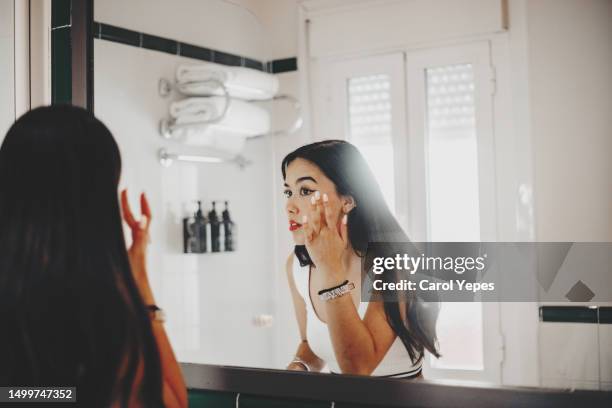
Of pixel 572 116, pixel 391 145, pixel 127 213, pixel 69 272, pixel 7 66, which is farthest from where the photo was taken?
pixel 7 66

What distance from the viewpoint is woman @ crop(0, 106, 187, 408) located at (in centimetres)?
78

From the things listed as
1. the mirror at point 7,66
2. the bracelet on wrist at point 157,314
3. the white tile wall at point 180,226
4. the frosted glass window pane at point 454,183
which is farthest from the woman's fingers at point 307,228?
the mirror at point 7,66

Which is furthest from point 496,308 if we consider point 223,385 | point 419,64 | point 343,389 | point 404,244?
point 223,385

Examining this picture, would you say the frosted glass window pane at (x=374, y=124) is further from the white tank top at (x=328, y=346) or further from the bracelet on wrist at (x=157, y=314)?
the bracelet on wrist at (x=157, y=314)

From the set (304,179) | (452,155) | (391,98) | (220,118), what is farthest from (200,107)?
(452,155)

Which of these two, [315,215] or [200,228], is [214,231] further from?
[315,215]

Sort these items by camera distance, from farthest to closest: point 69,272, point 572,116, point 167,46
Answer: point 167,46
point 572,116
point 69,272

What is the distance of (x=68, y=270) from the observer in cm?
79

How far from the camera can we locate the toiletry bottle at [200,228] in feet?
4.04

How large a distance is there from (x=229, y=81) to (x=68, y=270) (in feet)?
1.83

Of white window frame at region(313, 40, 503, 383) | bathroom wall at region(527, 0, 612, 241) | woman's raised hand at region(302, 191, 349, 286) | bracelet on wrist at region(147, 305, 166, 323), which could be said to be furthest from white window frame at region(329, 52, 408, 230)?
bracelet on wrist at region(147, 305, 166, 323)

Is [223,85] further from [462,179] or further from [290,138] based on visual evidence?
[462,179]

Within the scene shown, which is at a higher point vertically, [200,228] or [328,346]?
A: [200,228]

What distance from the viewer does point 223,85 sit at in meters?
1.23
